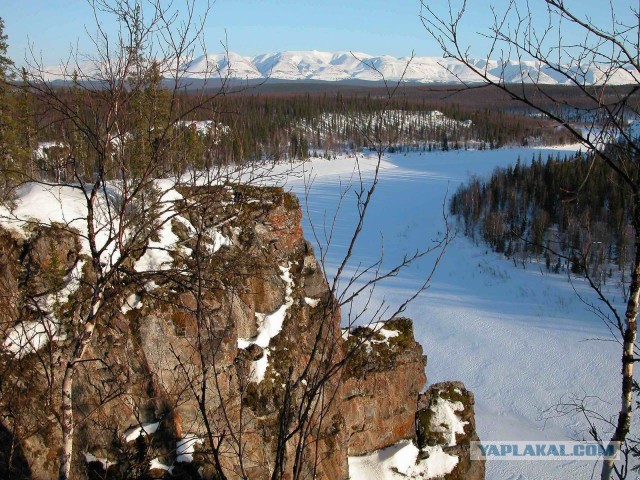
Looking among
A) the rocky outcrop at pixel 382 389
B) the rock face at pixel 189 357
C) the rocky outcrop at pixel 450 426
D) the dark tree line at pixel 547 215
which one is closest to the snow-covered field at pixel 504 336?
the dark tree line at pixel 547 215

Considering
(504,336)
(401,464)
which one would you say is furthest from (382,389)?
(504,336)

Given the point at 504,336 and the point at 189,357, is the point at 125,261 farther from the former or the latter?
the point at 504,336

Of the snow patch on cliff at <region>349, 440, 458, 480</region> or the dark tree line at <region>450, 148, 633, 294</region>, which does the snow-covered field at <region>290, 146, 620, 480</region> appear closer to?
the dark tree line at <region>450, 148, 633, 294</region>

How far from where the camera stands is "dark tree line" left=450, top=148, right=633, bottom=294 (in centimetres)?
3094

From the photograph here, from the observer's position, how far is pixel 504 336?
73.6 ft

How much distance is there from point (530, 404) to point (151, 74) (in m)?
18.0

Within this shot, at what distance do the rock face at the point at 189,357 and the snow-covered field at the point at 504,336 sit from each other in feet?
6.92

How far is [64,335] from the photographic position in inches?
234

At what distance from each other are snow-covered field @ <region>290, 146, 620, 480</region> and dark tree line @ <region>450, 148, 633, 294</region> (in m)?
1.90

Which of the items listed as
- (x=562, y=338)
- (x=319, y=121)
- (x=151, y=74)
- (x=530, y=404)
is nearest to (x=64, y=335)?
(x=151, y=74)

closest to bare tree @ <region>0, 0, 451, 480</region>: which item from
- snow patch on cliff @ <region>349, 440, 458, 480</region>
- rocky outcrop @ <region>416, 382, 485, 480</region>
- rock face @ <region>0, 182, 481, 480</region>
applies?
rock face @ <region>0, 182, 481, 480</region>

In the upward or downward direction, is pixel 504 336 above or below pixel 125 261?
below

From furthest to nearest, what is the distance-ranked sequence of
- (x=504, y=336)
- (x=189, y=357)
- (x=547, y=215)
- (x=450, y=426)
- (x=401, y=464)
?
(x=547, y=215)
(x=504, y=336)
(x=450, y=426)
(x=401, y=464)
(x=189, y=357)

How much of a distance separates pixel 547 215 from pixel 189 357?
1520 inches
